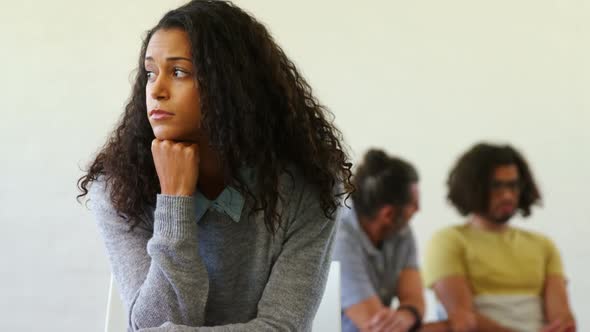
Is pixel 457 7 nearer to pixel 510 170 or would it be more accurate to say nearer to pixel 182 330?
pixel 510 170

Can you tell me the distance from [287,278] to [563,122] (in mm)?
1409

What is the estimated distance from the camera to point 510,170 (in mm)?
2199

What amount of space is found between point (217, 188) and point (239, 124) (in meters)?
0.13

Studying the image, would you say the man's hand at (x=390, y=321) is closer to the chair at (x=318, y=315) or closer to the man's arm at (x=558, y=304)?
the man's arm at (x=558, y=304)

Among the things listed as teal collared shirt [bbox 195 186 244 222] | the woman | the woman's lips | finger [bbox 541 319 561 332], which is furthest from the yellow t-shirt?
the woman's lips

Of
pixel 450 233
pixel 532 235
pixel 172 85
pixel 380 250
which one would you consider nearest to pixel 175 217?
pixel 172 85

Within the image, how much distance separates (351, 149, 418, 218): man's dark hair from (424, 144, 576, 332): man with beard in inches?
5.1

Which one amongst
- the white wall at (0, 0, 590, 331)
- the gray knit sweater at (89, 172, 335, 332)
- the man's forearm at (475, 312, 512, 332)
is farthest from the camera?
the white wall at (0, 0, 590, 331)

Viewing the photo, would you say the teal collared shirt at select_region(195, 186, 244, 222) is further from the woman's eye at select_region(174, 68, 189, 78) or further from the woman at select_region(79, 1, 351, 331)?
the woman's eye at select_region(174, 68, 189, 78)

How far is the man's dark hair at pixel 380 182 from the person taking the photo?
217 cm

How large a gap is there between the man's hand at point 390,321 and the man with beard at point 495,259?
111 millimetres

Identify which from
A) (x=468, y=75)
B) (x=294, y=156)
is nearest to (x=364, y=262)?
(x=468, y=75)

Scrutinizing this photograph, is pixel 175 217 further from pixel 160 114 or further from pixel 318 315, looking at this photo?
pixel 318 315

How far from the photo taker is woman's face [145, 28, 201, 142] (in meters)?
1.10
